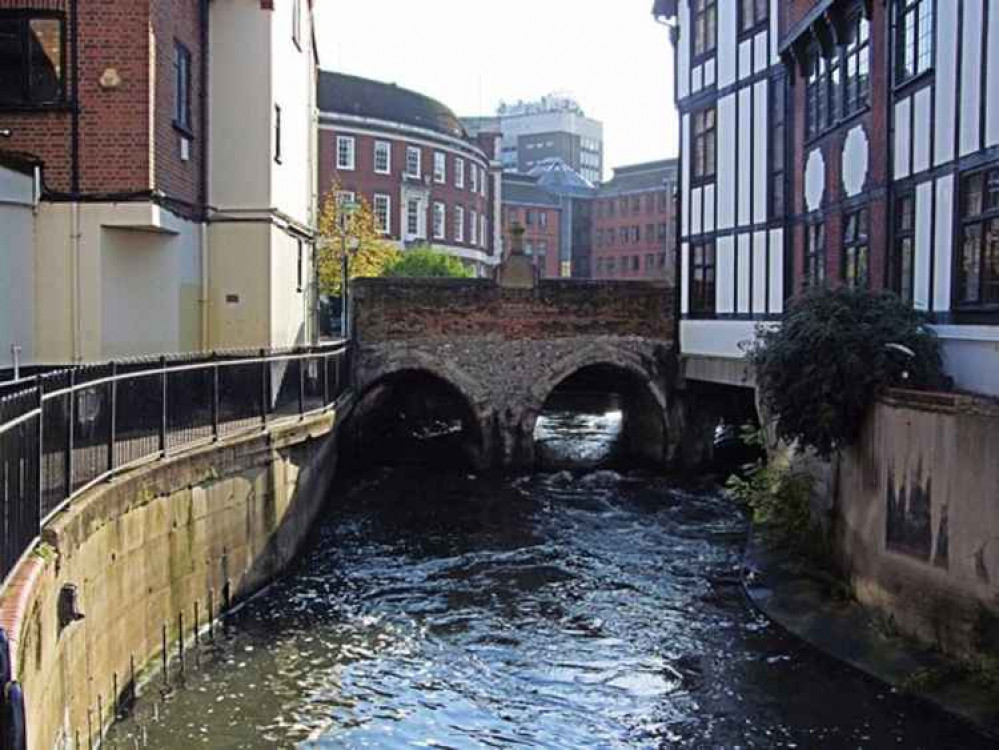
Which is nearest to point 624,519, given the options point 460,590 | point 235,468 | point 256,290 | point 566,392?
point 460,590

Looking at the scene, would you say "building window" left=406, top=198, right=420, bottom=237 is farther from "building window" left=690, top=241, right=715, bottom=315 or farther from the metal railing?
the metal railing

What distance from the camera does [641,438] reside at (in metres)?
31.6

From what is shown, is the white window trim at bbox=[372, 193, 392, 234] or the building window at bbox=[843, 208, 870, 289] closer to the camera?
the building window at bbox=[843, 208, 870, 289]

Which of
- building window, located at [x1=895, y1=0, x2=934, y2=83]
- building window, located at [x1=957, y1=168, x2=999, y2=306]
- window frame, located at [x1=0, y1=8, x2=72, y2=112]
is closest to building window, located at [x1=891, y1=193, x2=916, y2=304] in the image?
building window, located at [x1=957, y1=168, x2=999, y2=306]

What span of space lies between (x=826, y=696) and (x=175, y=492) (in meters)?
6.97

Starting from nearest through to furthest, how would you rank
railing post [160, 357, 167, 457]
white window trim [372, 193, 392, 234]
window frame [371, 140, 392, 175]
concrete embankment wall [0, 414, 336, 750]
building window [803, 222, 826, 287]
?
1. concrete embankment wall [0, 414, 336, 750]
2. railing post [160, 357, 167, 457]
3. building window [803, 222, 826, 287]
4. window frame [371, 140, 392, 175]
5. white window trim [372, 193, 392, 234]

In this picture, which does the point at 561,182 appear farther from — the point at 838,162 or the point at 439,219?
the point at 838,162

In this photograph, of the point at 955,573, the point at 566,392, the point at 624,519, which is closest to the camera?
the point at 955,573

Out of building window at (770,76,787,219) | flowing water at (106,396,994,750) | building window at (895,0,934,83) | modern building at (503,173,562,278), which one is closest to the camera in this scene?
flowing water at (106,396,994,750)

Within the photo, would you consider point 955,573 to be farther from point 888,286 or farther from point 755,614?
point 888,286

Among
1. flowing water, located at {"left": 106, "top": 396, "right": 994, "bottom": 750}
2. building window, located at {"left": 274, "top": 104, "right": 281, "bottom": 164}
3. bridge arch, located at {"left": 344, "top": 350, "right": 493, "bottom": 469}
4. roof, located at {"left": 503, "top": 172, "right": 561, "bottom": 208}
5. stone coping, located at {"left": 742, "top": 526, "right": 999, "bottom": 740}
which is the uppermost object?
roof, located at {"left": 503, "top": 172, "right": 561, "bottom": 208}

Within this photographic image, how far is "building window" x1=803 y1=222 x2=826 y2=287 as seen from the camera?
20797 mm

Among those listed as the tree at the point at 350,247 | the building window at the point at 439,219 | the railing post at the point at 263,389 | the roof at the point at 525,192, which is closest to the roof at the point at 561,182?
the roof at the point at 525,192

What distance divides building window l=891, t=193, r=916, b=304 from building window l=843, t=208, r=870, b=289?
1016mm
